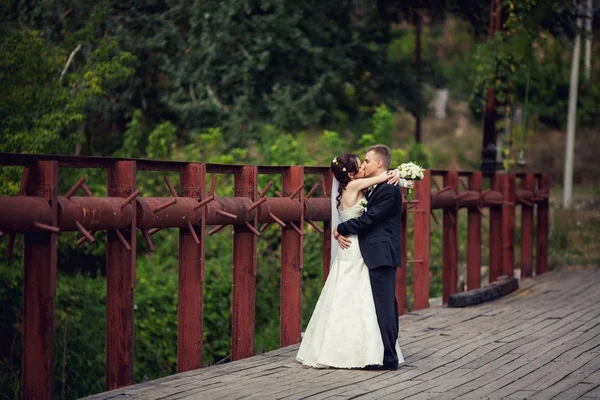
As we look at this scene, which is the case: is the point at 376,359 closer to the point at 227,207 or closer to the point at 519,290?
the point at 227,207

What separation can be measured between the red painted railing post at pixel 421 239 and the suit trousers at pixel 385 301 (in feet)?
12.8

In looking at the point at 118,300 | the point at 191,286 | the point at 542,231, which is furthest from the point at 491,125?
the point at 118,300

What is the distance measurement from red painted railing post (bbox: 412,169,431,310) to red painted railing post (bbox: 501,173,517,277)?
2752 millimetres

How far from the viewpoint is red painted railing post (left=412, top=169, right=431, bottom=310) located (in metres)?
12.6

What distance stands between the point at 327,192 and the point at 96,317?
7257 millimetres

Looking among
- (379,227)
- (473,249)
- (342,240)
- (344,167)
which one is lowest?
(473,249)

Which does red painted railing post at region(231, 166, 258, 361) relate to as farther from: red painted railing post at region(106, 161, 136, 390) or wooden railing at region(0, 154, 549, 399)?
red painted railing post at region(106, 161, 136, 390)

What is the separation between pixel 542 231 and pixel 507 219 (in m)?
2.16

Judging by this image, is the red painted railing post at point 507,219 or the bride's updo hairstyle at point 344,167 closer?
the bride's updo hairstyle at point 344,167

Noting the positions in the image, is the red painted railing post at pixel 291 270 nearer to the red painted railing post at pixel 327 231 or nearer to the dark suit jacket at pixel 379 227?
the red painted railing post at pixel 327 231

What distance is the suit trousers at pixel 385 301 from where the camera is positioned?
8.53 meters

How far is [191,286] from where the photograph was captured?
336 inches

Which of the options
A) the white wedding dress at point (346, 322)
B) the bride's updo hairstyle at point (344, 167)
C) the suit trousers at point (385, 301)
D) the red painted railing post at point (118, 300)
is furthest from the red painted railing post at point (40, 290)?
the suit trousers at point (385, 301)

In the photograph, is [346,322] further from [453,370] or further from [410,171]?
[410,171]
